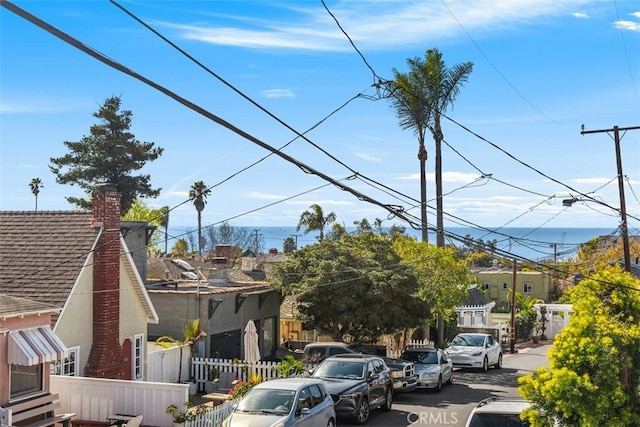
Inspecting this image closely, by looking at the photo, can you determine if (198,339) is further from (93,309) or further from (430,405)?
(430,405)

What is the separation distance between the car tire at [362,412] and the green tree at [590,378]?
283 inches

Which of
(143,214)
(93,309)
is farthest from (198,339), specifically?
(143,214)

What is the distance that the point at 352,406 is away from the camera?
18109mm

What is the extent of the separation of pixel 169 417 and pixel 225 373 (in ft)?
24.1

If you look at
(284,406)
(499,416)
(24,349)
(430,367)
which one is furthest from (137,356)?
(499,416)

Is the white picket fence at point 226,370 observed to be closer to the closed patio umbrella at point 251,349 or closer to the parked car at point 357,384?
the closed patio umbrella at point 251,349

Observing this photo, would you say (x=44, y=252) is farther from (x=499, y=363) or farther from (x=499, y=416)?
(x=499, y=363)

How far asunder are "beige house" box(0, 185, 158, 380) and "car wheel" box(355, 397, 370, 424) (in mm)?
7107

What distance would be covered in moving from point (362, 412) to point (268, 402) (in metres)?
4.28

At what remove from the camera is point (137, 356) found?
72.8 ft

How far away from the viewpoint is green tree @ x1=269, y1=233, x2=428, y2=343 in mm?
29203

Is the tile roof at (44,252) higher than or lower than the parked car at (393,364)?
higher

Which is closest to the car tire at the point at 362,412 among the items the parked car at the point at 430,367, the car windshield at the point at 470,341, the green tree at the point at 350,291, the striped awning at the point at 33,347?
the parked car at the point at 430,367

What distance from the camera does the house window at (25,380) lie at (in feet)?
51.9
